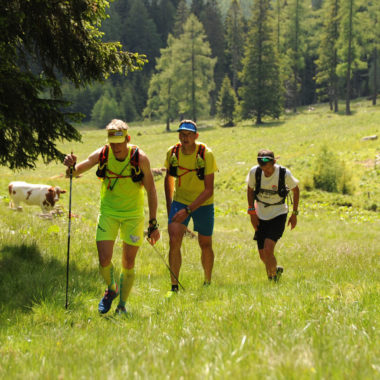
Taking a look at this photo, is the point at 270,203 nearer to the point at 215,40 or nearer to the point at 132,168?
the point at 132,168

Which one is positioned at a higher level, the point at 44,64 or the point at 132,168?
the point at 44,64

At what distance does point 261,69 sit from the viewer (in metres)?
57.4

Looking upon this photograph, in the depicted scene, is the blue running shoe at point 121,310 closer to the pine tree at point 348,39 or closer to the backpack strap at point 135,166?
the backpack strap at point 135,166

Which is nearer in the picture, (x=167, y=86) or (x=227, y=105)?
(x=227, y=105)

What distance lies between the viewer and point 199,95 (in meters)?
66.3

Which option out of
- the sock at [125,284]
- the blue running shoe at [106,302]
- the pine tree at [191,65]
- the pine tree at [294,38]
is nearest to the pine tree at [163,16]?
the pine tree at [294,38]

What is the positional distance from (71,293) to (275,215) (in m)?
3.48

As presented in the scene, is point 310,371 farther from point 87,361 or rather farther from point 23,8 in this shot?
point 23,8

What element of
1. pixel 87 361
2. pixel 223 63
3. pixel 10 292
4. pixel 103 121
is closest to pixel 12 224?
pixel 10 292

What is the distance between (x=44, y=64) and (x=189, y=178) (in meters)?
3.44

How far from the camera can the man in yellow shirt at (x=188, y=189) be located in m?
6.19

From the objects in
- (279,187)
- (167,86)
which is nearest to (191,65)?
(167,86)

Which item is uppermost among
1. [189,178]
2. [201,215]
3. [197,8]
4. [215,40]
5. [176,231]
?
[197,8]

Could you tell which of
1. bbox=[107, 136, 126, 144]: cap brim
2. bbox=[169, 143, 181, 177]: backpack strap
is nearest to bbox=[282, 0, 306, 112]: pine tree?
bbox=[169, 143, 181, 177]: backpack strap
